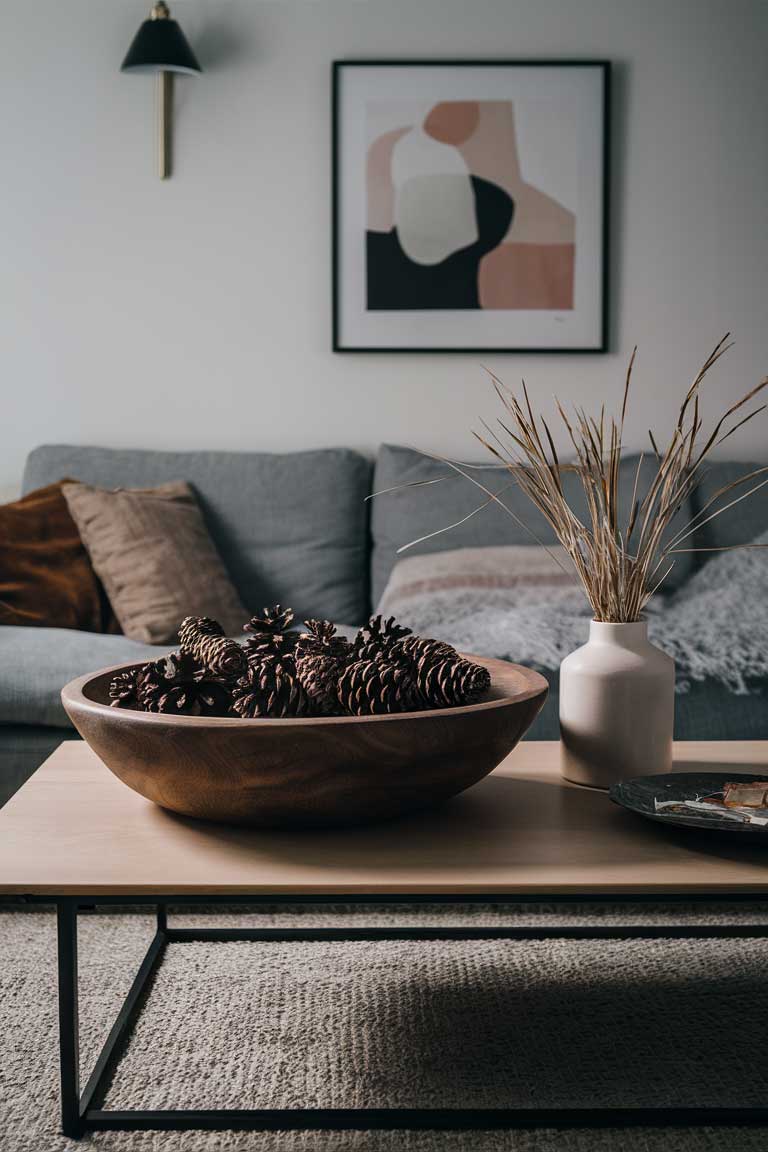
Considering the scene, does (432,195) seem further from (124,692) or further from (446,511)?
(124,692)

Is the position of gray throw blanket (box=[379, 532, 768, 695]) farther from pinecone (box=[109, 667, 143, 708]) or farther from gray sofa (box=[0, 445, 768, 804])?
pinecone (box=[109, 667, 143, 708])

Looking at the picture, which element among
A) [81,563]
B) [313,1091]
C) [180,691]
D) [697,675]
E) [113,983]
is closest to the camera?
[180,691]

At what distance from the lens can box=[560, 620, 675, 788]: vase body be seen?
1312 mm

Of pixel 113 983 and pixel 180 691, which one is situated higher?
pixel 180 691

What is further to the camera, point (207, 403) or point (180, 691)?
point (207, 403)

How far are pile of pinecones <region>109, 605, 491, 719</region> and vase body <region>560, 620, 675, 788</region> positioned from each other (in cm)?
17

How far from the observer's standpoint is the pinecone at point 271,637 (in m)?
1.26

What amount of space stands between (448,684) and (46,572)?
1.65 m

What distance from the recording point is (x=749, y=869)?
1058mm

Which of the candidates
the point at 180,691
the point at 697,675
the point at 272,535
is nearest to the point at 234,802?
the point at 180,691

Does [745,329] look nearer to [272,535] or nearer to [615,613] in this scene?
[272,535]

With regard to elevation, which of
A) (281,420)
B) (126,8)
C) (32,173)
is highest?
(126,8)

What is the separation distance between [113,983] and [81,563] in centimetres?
121

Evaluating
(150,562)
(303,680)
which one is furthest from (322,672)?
(150,562)
